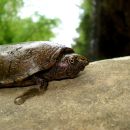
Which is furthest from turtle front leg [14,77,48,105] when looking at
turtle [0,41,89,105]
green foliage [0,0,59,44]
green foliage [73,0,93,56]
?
green foliage [73,0,93,56]

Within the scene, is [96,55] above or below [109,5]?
below

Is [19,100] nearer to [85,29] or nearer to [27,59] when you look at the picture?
[27,59]

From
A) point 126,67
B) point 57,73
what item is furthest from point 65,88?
point 126,67

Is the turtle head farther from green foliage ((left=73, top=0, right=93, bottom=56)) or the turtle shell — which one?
green foliage ((left=73, top=0, right=93, bottom=56))

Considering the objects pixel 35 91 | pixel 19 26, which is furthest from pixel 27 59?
pixel 19 26

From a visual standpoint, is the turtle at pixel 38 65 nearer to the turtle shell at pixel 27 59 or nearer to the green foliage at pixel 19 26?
the turtle shell at pixel 27 59

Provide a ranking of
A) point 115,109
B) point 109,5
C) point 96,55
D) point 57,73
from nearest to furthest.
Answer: point 115,109 < point 57,73 < point 109,5 < point 96,55

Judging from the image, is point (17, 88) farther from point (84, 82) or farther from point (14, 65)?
point (84, 82)
